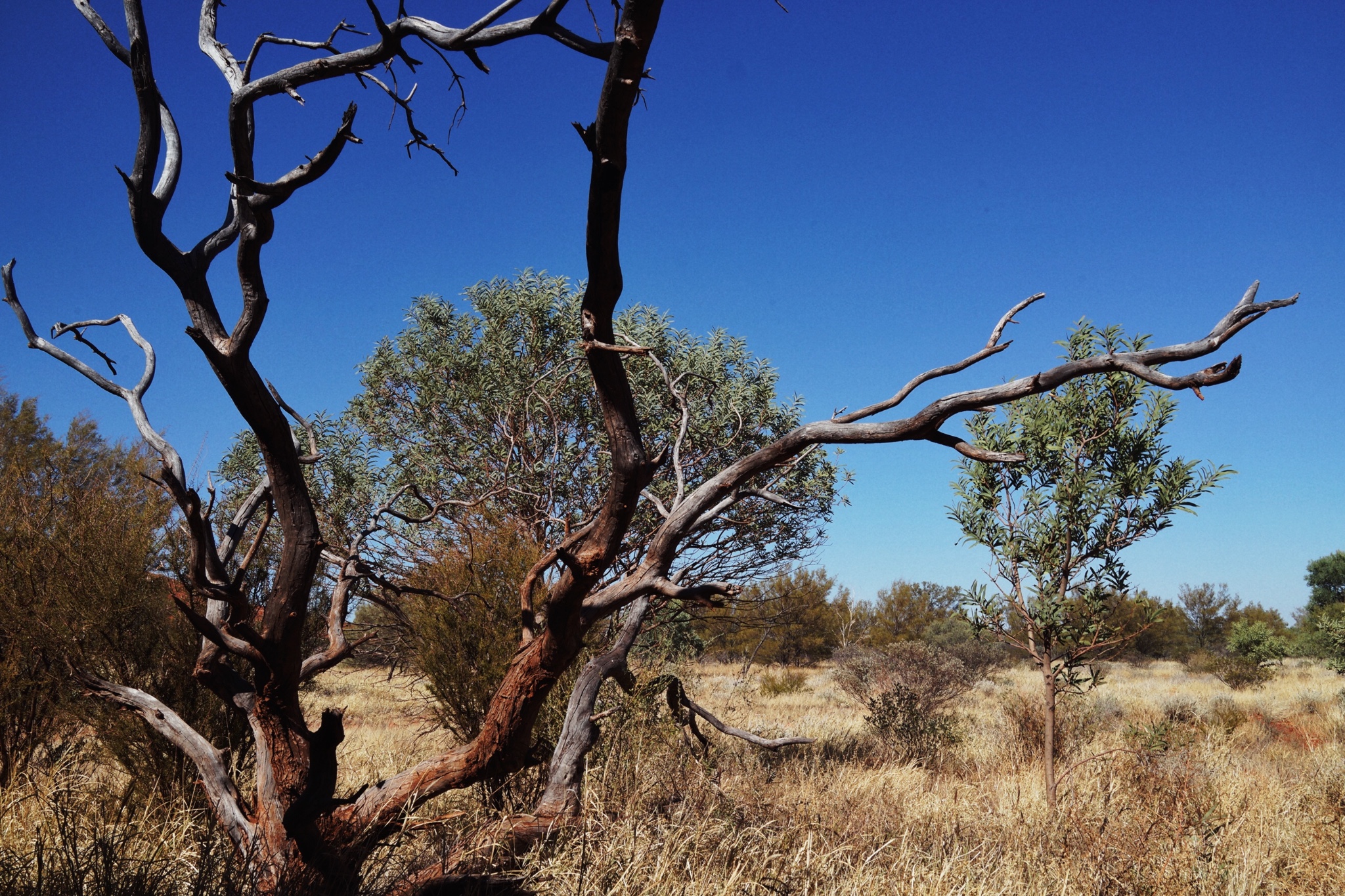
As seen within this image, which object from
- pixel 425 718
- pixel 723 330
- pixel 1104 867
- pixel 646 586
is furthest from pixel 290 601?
pixel 723 330

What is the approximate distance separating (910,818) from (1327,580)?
43618 mm

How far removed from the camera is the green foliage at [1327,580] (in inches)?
1453

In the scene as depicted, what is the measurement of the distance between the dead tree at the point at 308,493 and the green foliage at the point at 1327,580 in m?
44.0

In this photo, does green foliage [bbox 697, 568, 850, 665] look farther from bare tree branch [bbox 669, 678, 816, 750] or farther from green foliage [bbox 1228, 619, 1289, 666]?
bare tree branch [bbox 669, 678, 816, 750]

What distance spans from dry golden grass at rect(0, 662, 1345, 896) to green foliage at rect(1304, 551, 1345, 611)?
115ft

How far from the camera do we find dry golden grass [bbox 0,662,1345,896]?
4.17m

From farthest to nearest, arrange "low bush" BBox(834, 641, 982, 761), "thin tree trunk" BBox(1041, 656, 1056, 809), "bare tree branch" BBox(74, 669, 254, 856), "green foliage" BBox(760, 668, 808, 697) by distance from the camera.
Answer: "green foliage" BBox(760, 668, 808, 697), "low bush" BBox(834, 641, 982, 761), "thin tree trunk" BBox(1041, 656, 1056, 809), "bare tree branch" BBox(74, 669, 254, 856)

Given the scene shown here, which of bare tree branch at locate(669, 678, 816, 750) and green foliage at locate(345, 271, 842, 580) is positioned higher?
green foliage at locate(345, 271, 842, 580)

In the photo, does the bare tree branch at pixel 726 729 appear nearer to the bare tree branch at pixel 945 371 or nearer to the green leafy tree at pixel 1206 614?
the bare tree branch at pixel 945 371

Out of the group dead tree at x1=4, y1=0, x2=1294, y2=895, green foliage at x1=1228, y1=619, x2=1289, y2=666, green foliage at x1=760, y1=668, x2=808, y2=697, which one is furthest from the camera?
green foliage at x1=1228, y1=619, x2=1289, y2=666

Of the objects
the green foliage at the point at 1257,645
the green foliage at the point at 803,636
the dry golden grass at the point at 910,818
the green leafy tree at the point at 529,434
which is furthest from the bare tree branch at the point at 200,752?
the green foliage at the point at 1257,645

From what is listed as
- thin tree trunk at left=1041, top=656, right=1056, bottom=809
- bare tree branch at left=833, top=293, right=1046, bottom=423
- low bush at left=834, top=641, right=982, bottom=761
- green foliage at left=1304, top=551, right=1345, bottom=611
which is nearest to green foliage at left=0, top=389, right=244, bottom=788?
bare tree branch at left=833, top=293, right=1046, bottom=423

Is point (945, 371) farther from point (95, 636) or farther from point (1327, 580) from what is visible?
point (1327, 580)

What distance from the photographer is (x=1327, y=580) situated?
37.8 m
